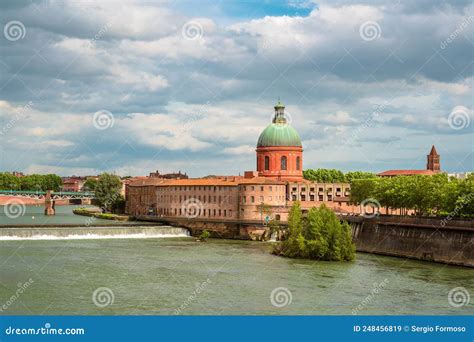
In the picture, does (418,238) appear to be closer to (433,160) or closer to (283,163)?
(283,163)

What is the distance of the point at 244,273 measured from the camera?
4584 centimetres

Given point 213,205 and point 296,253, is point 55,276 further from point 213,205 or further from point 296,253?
point 213,205

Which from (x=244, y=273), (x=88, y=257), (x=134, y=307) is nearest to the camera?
(x=134, y=307)

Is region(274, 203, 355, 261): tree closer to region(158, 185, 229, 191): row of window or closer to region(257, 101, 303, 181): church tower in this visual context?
region(158, 185, 229, 191): row of window

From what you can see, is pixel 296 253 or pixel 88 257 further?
pixel 296 253

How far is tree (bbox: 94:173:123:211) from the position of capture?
372 feet

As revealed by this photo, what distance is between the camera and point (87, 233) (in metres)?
68.9

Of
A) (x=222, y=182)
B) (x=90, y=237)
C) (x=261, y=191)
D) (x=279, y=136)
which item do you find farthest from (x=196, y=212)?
(x=90, y=237)

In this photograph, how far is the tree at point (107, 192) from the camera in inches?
4461

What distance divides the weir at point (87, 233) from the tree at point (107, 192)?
123 ft

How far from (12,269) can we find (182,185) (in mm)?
44788

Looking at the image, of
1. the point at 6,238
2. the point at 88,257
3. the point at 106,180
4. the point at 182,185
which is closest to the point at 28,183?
the point at 106,180

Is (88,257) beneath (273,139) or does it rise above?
beneath

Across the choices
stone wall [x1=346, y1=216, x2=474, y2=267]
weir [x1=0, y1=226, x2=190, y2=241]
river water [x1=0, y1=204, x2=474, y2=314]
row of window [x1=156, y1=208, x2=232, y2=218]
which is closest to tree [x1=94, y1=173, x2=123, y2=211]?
row of window [x1=156, y1=208, x2=232, y2=218]
